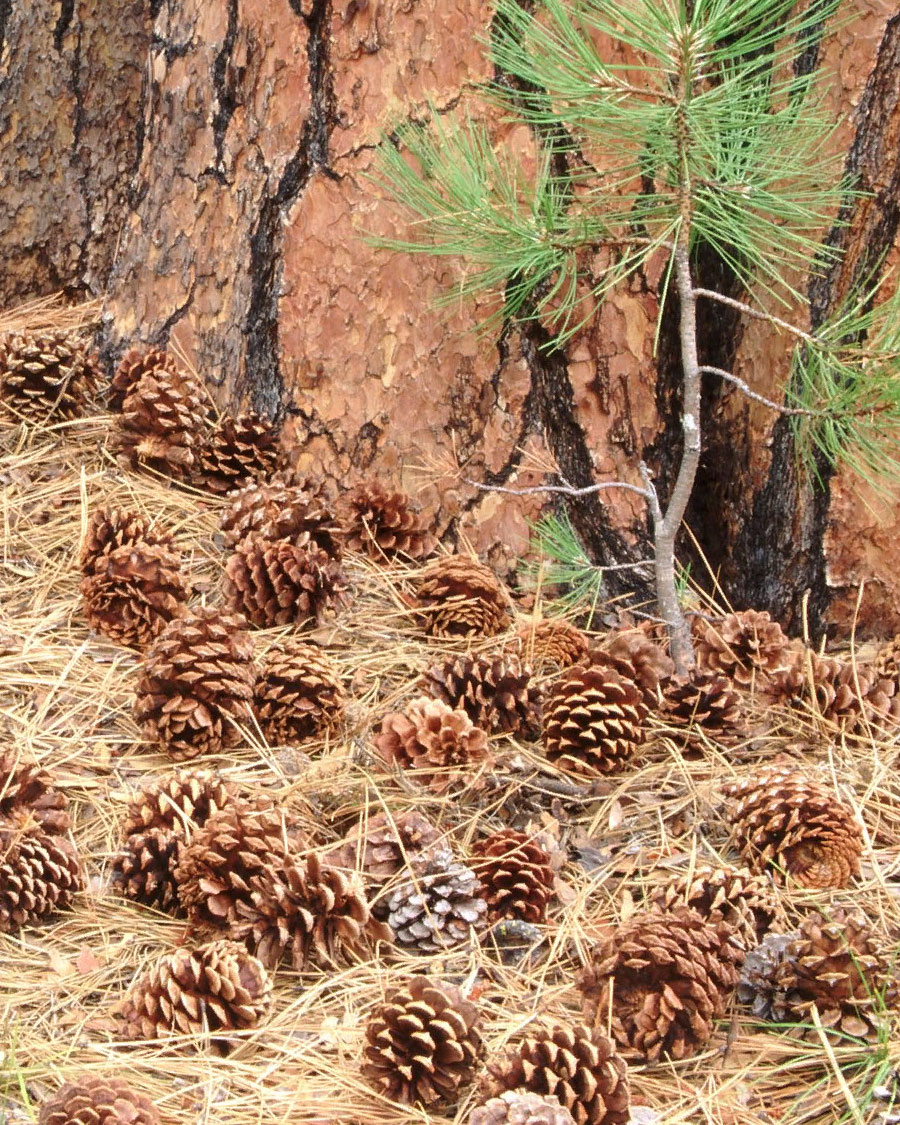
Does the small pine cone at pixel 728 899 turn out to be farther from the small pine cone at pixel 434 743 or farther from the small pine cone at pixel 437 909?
the small pine cone at pixel 434 743

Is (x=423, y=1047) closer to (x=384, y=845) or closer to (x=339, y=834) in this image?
(x=384, y=845)

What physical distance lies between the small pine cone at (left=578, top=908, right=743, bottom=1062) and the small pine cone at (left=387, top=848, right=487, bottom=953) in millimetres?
210

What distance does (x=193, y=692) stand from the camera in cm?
202

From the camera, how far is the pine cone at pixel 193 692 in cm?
201

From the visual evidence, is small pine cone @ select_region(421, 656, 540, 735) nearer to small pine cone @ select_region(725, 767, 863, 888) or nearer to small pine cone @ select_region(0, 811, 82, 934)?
small pine cone @ select_region(725, 767, 863, 888)

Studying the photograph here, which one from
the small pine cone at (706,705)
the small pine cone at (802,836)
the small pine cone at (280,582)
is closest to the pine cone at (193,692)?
the small pine cone at (280,582)

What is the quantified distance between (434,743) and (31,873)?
631 mm

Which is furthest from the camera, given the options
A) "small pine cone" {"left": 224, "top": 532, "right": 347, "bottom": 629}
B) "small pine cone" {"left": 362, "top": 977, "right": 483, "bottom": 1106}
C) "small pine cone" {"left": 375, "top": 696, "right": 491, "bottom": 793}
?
"small pine cone" {"left": 224, "top": 532, "right": 347, "bottom": 629}

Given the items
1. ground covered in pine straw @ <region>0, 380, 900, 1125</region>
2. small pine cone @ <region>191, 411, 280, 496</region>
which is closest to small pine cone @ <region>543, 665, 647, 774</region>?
ground covered in pine straw @ <region>0, 380, 900, 1125</region>

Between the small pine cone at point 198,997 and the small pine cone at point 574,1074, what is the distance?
33cm

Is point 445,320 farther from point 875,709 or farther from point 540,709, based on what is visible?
point 875,709

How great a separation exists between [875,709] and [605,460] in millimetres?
711

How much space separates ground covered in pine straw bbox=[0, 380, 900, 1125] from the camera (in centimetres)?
148

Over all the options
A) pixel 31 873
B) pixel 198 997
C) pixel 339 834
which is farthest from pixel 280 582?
pixel 198 997
